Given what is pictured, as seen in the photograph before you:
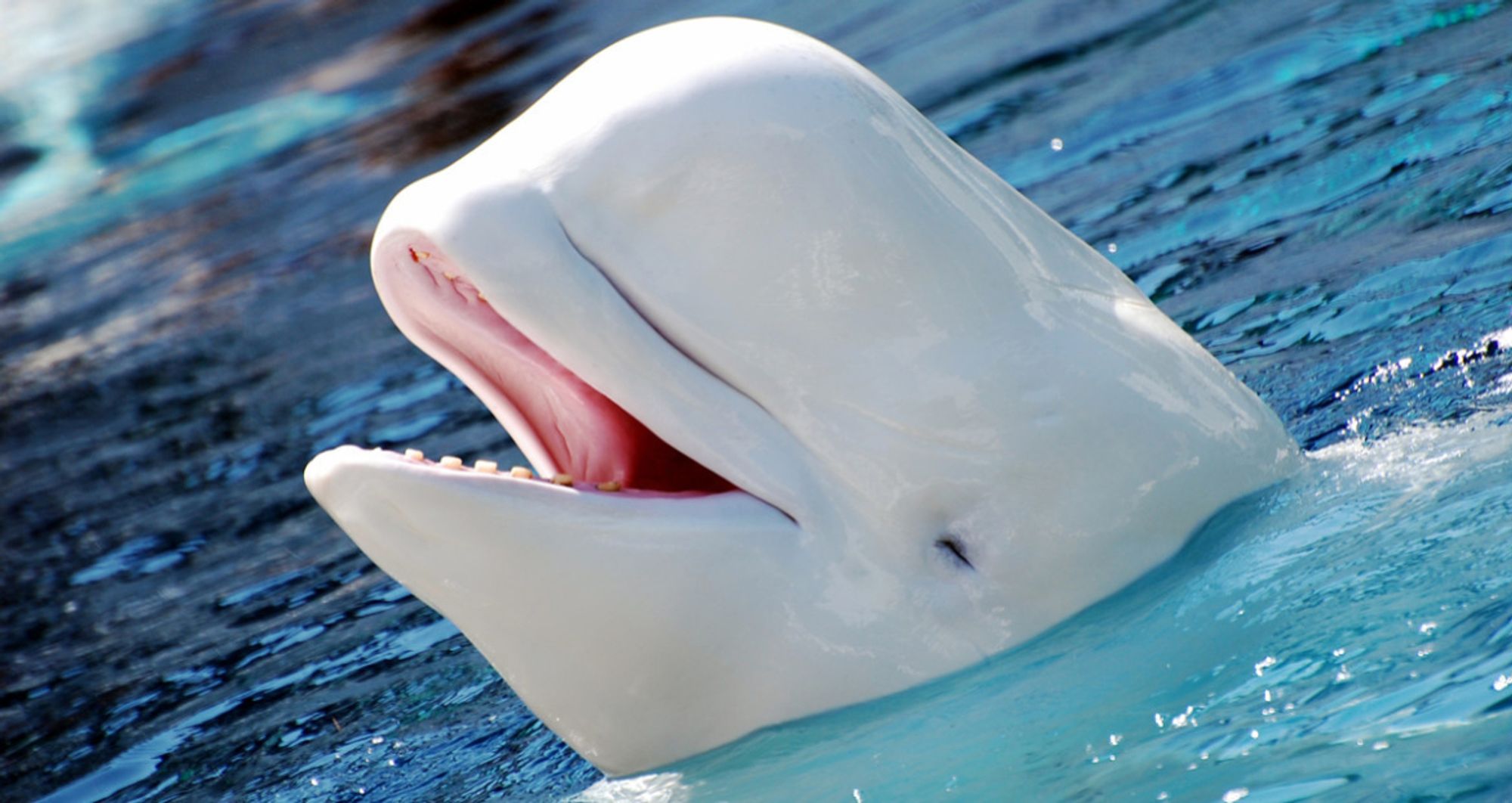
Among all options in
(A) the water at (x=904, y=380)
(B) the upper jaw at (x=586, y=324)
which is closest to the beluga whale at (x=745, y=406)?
(B) the upper jaw at (x=586, y=324)

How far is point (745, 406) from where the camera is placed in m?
2.84

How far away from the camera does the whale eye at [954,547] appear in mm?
2963

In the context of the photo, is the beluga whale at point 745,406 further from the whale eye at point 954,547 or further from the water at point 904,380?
the water at point 904,380

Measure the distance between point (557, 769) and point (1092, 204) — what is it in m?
4.49

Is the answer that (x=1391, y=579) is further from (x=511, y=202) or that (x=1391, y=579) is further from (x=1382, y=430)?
(x=511, y=202)

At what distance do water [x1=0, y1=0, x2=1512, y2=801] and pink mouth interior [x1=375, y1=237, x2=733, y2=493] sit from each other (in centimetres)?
48

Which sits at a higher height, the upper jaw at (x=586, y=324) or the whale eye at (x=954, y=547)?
the upper jaw at (x=586, y=324)

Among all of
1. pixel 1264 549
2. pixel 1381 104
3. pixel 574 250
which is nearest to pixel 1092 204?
pixel 1381 104

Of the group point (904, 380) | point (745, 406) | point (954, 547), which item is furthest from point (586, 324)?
point (954, 547)

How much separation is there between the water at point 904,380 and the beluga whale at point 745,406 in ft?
0.53

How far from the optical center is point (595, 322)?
108 inches

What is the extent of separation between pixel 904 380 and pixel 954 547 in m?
0.30

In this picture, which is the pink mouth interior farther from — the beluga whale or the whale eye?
the whale eye

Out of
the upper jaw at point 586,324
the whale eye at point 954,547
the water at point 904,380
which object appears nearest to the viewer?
the upper jaw at point 586,324
